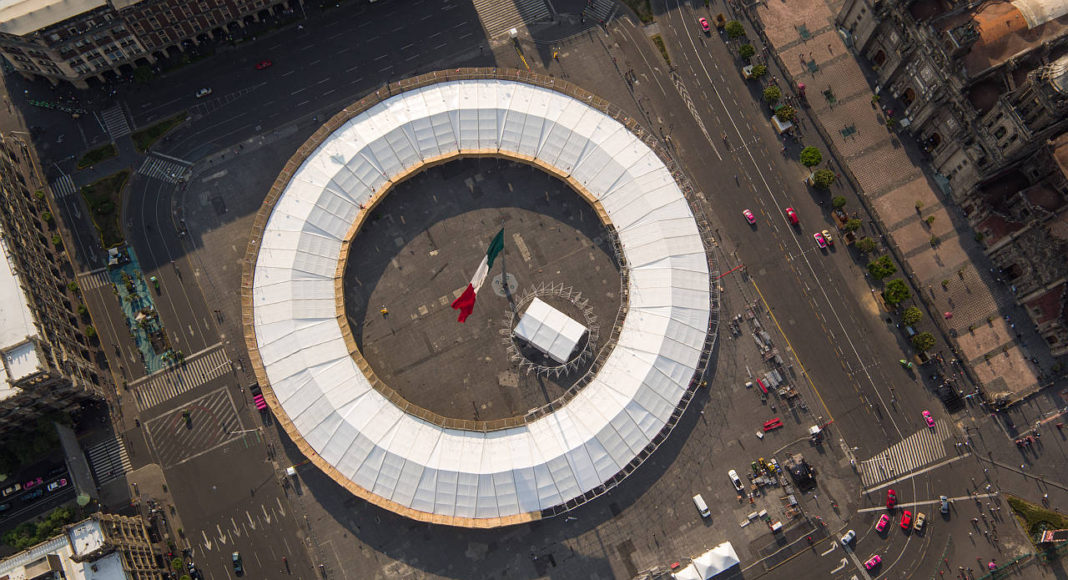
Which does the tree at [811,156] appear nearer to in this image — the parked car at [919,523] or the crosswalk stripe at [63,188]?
the parked car at [919,523]

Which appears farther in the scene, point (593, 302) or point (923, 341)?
point (593, 302)

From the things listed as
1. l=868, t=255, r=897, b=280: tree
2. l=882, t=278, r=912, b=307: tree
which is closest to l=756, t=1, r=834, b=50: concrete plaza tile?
l=868, t=255, r=897, b=280: tree

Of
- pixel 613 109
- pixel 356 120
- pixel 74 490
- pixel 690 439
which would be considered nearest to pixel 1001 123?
pixel 613 109

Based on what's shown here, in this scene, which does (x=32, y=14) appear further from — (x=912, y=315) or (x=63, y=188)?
(x=912, y=315)

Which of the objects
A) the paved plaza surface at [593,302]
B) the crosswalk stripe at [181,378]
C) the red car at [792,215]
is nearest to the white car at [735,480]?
the paved plaza surface at [593,302]

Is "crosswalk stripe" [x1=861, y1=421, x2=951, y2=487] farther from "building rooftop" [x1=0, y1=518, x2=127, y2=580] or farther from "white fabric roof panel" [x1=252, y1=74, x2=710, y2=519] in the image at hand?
"building rooftop" [x1=0, y1=518, x2=127, y2=580]

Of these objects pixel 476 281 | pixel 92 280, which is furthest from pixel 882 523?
pixel 92 280
